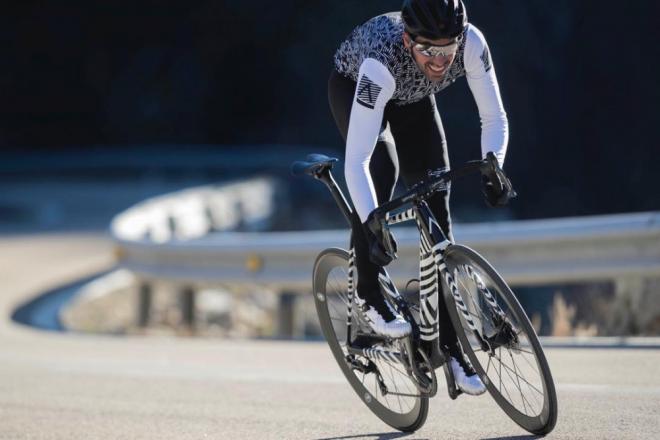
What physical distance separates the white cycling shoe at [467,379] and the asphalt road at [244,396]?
0.27m

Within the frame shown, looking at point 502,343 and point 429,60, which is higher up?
point 429,60

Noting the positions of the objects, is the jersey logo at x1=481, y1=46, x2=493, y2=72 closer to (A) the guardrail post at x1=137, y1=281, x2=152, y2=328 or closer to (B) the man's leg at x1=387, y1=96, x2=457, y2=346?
(B) the man's leg at x1=387, y1=96, x2=457, y2=346

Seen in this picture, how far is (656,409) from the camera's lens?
6.32m

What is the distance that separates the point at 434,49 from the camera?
19.0ft

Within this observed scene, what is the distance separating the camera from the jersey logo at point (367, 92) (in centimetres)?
594

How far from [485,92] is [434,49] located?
1.20 feet

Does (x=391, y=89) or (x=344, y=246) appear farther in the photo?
(x=344, y=246)

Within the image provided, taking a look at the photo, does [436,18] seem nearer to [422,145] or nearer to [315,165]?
[422,145]

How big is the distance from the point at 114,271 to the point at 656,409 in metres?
12.9

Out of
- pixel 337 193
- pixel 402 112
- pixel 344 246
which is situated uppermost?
pixel 402 112

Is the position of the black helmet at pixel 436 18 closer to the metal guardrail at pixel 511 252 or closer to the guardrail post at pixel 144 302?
the metal guardrail at pixel 511 252

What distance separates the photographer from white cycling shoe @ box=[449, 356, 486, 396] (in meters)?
5.85

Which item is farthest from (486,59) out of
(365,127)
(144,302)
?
(144,302)

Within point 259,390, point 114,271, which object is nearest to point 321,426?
point 259,390
